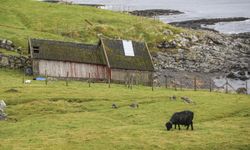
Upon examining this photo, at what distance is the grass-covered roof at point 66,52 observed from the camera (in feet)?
260

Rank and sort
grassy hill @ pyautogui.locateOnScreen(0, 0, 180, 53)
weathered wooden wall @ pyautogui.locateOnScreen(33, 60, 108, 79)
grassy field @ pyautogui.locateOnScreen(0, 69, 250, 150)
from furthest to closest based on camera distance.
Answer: grassy hill @ pyautogui.locateOnScreen(0, 0, 180, 53) → weathered wooden wall @ pyautogui.locateOnScreen(33, 60, 108, 79) → grassy field @ pyautogui.locateOnScreen(0, 69, 250, 150)

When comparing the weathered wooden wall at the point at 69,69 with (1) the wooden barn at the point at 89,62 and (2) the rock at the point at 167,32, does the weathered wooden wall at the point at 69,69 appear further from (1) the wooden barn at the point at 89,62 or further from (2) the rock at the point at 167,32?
(2) the rock at the point at 167,32

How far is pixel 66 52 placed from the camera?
80625mm

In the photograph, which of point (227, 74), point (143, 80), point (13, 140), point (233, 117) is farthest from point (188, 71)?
point (13, 140)

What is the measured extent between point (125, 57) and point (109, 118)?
3259 centimetres

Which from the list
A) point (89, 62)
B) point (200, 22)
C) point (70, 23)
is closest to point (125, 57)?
point (89, 62)

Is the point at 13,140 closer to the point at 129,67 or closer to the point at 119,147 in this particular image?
the point at 119,147

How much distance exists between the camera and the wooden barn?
7894 centimetres

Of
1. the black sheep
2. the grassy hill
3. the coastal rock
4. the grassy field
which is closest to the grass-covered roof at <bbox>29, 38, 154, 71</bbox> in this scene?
the grassy field

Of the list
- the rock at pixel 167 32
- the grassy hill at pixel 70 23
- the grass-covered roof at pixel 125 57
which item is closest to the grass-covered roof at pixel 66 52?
the grass-covered roof at pixel 125 57

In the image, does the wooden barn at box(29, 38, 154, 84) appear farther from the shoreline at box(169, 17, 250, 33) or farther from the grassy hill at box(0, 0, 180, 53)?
the shoreline at box(169, 17, 250, 33)

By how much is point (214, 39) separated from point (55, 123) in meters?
79.4

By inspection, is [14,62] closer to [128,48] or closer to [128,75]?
[128,75]

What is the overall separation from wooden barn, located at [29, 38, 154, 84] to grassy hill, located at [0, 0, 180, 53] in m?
18.4
